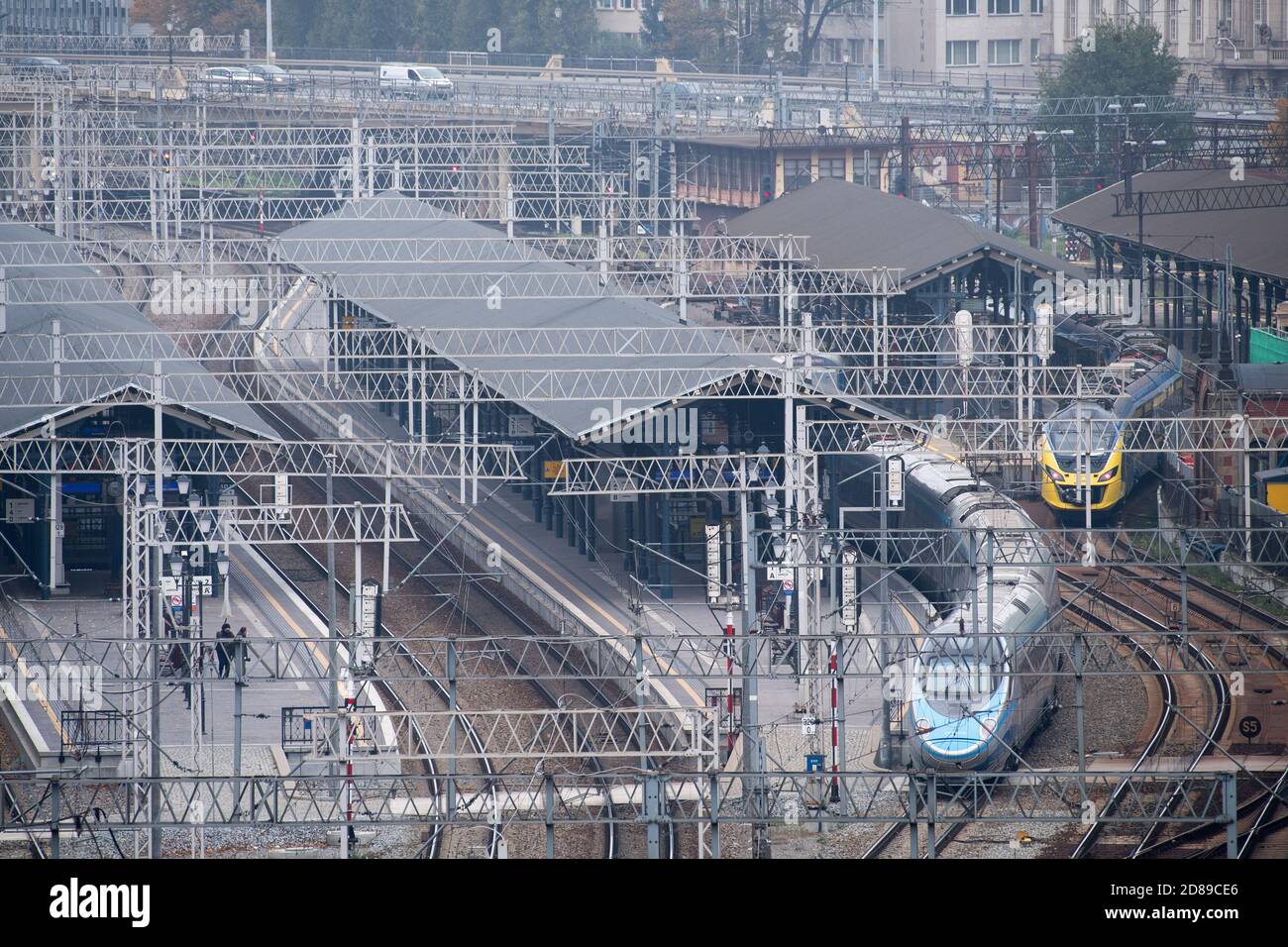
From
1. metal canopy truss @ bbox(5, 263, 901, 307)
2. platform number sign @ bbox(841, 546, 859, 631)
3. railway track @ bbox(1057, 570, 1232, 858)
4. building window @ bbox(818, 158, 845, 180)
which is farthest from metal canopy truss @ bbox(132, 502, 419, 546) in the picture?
building window @ bbox(818, 158, 845, 180)

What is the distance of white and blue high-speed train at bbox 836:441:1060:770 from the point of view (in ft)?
92.1

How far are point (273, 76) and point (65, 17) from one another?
58.0ft

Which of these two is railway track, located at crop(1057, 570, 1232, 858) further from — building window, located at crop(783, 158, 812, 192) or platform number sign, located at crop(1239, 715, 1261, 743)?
building window, located at crop(783, 158, 812, 192)

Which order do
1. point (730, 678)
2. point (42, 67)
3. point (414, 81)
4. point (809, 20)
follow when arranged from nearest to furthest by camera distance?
1. point (730, 678)
2. point (42, 67)
3. point (414, 81)
4. point (809, 20)

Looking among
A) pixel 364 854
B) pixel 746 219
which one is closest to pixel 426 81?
pixel 746 219

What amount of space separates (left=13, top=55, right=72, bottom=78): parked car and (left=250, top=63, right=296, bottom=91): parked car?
24.9 ft

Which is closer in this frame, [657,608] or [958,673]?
[958,673]

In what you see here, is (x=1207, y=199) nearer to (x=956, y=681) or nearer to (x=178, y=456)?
(x=178, y=456)

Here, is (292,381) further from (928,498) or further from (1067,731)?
(1067,731)

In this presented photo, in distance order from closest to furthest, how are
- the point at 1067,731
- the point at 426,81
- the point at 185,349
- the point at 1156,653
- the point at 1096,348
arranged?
the point at 1067,731, the point at 1156,653, the point at 1096,348, the point at 185,349, the point at 426,81

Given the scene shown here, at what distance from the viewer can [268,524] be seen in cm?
4228

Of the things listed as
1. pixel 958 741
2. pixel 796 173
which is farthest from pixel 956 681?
pixel 796 173
